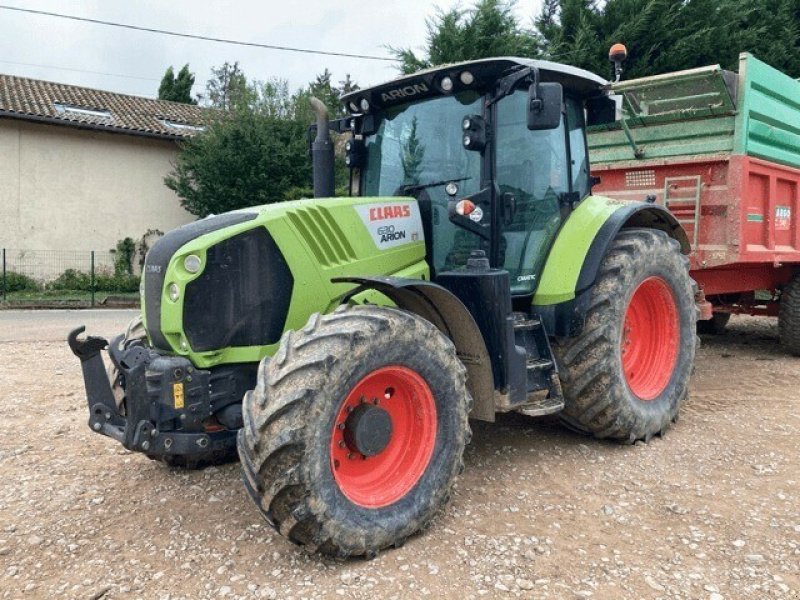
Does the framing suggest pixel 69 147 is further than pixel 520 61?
Yes

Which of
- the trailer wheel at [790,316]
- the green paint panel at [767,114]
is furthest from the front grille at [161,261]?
the trailer wheel at [790,316]

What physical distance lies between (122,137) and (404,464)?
63.8 ft

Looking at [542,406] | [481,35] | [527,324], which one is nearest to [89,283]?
[481,35]

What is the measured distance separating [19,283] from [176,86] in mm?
17778

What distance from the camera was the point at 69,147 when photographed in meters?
19.1

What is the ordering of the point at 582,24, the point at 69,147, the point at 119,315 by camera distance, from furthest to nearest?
the point at 69,147
the point at 582,24
the point at 119,315

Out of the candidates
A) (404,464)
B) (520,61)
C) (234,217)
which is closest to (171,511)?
(404,464)

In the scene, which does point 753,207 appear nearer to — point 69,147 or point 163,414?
point 163,414

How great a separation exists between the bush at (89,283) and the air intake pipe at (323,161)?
1520 centimetres

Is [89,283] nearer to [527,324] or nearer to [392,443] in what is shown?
[527,324]

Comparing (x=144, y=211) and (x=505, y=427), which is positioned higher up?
(x=144, y=211)

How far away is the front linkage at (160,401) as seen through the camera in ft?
9.49

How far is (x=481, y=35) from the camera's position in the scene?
48.8 ft

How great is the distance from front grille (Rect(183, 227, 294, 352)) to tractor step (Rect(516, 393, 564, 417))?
1.38 meters
